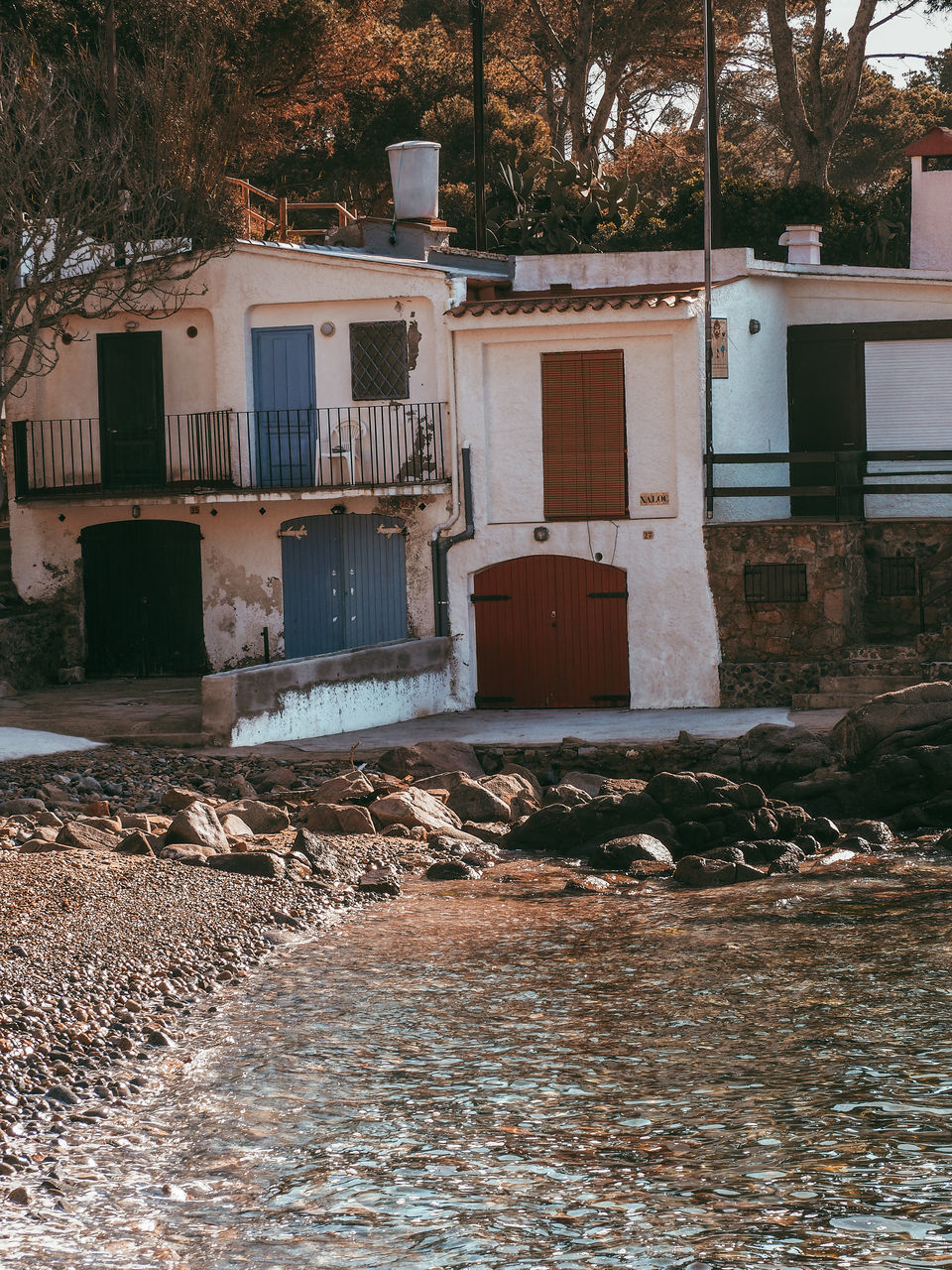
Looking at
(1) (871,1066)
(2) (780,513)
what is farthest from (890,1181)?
(2) (780,513)

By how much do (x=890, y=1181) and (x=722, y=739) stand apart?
10.9 m

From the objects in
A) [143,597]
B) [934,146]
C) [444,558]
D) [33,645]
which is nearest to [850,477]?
[444,558]

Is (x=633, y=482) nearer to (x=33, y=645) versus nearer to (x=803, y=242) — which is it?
(x=803, y=242)

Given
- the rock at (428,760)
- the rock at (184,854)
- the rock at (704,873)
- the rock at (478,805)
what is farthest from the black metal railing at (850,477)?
the rock at (184,854)

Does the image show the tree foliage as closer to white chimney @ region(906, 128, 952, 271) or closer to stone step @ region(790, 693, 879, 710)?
stone step @ region(790, 693, 879, 710)

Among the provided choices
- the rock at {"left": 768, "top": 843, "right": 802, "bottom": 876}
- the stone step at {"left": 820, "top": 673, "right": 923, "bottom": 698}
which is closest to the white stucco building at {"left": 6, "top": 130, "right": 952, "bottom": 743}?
the stone step at {"left": 820, "top": 673, "right": 923, "bottom": 698}

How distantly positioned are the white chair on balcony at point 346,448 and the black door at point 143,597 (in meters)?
2.40

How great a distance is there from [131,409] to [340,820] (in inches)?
435

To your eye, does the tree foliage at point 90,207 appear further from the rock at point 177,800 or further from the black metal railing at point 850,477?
the rock at point 177,800

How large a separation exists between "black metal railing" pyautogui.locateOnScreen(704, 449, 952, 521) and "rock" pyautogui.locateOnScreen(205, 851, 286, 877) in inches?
381

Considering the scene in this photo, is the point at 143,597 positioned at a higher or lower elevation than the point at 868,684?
higher

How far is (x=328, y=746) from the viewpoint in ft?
62.8

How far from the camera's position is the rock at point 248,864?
13.9 meters

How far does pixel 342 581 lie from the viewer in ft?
78.0
